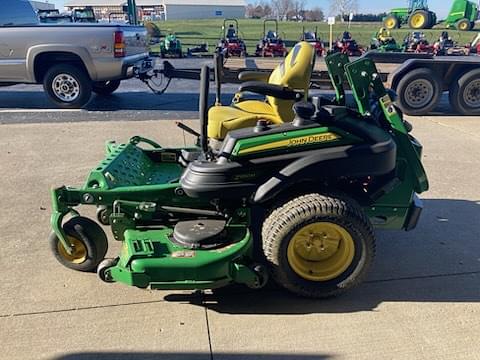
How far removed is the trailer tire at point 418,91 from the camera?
28.5 feet

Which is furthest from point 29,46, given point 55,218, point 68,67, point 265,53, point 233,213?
point 265,53

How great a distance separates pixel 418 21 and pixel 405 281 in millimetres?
33656

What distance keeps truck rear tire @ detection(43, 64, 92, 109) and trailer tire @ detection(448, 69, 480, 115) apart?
6671 millimetres

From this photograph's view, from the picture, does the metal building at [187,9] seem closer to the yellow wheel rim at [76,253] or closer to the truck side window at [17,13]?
the truck side window at [17,13]

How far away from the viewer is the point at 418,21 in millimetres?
33125

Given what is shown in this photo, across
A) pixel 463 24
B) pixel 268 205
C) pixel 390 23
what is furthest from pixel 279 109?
pixel 390 23

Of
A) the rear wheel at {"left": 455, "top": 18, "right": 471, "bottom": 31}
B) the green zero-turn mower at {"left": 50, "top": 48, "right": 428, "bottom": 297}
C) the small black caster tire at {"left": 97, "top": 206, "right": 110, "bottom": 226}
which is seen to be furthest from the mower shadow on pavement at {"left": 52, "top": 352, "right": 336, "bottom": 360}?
the rear wheel at {"left": 455, "top": 18, "right": 471, "bottom": 31}

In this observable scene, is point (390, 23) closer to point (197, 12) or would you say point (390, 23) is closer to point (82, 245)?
point (82, 245)

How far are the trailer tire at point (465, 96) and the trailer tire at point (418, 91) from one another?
332mm

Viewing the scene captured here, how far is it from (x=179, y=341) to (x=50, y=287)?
42.2 inches

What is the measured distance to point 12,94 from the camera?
35.8 feet

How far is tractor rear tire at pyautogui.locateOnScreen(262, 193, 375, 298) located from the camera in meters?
2.97

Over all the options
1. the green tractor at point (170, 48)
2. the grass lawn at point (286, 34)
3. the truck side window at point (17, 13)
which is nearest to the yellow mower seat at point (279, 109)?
the truck side window at point (17, 13)

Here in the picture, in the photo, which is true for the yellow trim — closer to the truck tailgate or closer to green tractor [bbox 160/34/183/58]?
the truck tailgate
